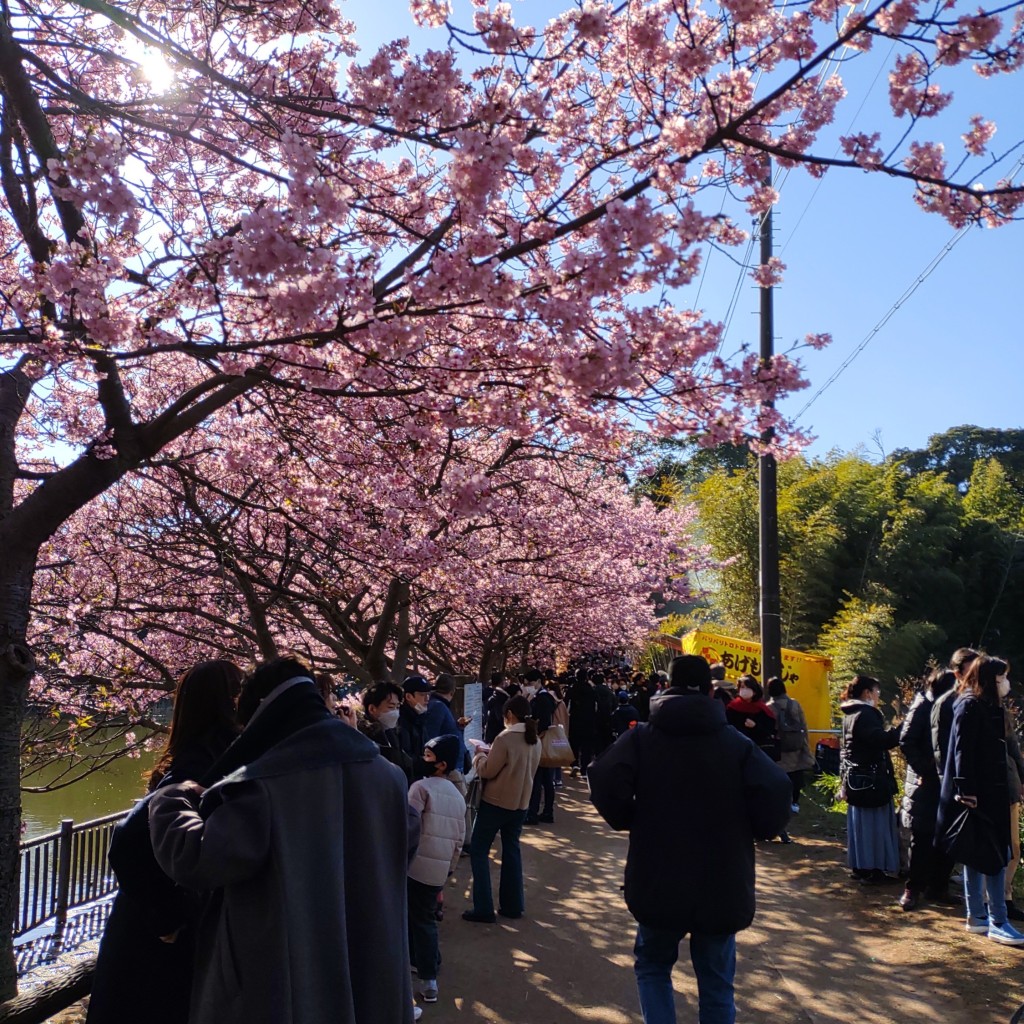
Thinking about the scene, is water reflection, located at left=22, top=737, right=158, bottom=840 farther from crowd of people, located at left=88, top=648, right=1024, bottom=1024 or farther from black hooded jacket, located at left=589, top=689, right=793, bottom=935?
black hooded jacket, located at left=589, top=689, right=793, bottom=935

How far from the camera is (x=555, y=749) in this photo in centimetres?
845

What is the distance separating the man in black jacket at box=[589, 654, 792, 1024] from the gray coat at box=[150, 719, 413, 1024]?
1344 mm

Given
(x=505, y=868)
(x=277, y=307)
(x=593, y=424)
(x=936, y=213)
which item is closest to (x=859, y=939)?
(x=505, y=868)

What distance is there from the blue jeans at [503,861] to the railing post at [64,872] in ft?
10.0

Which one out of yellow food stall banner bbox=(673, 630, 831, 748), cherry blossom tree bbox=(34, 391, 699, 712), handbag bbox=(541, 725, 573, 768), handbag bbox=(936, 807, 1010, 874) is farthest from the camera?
yellow food stall banner bbox=(673, 630, 831, 748)

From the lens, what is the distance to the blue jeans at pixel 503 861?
6.33m

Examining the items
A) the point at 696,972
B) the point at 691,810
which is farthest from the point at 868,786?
the point at 691,810

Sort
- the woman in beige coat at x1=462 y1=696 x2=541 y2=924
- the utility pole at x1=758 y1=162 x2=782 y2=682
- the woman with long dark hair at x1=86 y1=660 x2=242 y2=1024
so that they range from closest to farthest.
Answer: the woman with long dark hair at x1=86 y1=660 x2=242 y2=1024
the woman in beige coat at x1=462 y1=696 x2=541 y2=924
the utility pole at x1=758 y1=162 x2=782 y2=682

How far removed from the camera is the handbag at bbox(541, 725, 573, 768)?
8.40m

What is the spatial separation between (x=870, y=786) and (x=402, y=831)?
562 cm

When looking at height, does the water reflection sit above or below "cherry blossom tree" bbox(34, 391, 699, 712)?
below

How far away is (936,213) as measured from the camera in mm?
4195

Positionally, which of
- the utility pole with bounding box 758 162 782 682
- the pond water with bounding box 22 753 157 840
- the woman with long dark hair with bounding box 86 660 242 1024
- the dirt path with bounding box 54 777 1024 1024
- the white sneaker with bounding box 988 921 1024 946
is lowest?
the pond water with bounding box 22 753 157 840

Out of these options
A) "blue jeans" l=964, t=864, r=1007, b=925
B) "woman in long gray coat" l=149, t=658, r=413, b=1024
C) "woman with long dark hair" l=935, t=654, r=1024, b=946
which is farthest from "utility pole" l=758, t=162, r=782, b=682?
"woman in long gray coat" l=149, t=658, r=413, b=1024
